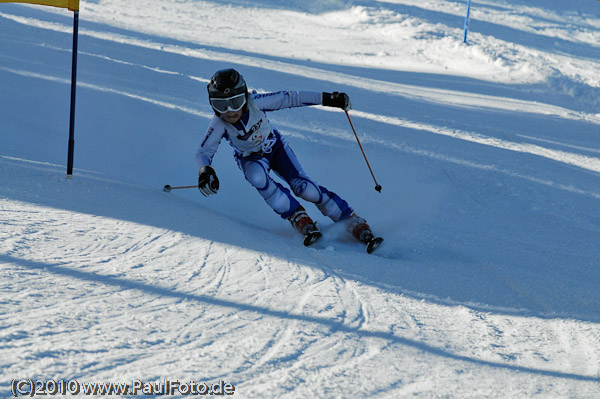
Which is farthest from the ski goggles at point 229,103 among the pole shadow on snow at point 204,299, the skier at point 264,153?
the pole shadow on snow at point 204,299

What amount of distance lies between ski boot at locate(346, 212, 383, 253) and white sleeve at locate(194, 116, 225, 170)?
1277mm

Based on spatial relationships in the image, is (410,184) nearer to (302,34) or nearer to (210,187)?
(210,187)

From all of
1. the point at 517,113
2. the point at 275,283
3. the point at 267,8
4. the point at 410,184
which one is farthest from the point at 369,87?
the point at 267,8

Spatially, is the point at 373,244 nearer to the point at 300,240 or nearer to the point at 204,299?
the point at 300,240

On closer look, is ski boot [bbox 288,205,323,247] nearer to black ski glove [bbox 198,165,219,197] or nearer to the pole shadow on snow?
black ski glove [bbox 198,165,219,197]

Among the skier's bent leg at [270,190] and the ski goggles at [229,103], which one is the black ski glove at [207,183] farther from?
the ski goggles at [229,103]

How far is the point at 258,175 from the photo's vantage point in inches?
190

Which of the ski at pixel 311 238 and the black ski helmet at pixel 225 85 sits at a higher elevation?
the black ski helmet at pixel 225 85

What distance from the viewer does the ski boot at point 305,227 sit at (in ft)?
15.0

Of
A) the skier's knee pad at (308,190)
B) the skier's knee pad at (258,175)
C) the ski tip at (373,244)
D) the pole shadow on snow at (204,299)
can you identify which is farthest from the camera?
the skier's knee pad at (308,190)

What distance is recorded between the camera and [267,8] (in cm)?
2044

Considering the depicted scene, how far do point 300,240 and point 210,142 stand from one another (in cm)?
110

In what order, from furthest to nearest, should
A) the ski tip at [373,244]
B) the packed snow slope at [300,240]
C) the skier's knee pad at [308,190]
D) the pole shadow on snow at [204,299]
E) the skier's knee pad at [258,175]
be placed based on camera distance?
the skier's knee pad at [308,190] < the skier's knee pad at [258,175] < the ski tip at [373,244] < the pole shadow on snow at [204,299] < the packed snow slope at [300,240]

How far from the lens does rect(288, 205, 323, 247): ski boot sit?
458cm
